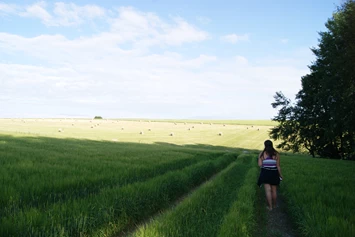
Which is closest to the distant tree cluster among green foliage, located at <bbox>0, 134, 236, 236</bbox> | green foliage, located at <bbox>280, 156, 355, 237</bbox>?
green foliage, located at <bbox>280, 156, 355, 237</bbox>

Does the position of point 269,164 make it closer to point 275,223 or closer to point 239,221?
point 275,223

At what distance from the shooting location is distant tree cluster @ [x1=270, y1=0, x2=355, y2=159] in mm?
19875

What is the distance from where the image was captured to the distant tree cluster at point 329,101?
19.9m

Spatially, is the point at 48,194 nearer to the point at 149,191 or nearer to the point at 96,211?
the point at 96,211

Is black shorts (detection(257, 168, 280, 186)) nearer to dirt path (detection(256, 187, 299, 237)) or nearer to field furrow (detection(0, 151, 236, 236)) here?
dirt path (detection(256, 187, 299, 237))

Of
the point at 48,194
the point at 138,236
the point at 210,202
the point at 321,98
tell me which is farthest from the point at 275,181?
the point at 321,98

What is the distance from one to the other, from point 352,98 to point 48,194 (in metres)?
23.4

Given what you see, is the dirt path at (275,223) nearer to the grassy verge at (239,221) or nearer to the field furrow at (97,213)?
the grassy verge at (239,221)

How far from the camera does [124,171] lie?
11375 millimetres

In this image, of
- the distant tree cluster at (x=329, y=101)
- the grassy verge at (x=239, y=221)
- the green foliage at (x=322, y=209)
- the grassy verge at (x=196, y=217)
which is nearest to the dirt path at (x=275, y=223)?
the green foliage at (x=322, y=209)

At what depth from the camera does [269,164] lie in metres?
9.88

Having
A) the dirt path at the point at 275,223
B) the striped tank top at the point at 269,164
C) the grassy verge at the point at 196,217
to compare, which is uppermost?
the striped tank top at the point at 269,164

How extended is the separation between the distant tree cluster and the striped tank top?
13304 millimetres

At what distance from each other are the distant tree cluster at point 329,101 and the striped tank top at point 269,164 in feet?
43.6
